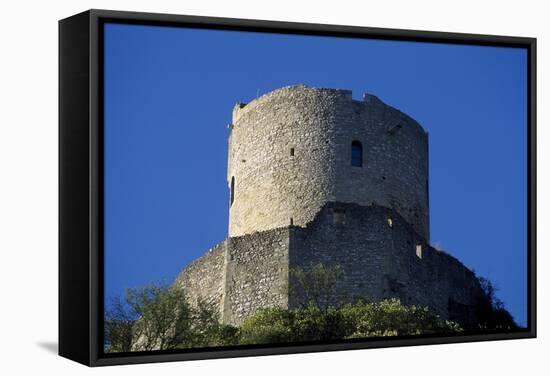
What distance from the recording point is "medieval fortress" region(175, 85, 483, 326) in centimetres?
2912

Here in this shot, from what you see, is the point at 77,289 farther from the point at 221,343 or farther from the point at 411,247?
the point at 411,247

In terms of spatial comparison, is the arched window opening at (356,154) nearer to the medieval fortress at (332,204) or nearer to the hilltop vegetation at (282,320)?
the medieval fortress at (332,204)

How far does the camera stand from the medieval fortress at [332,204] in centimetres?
2912

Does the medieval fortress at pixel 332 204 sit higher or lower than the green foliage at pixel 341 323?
higher

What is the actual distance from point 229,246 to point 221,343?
373 cm

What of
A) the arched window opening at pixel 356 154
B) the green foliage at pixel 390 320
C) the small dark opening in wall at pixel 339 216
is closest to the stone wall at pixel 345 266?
the small dark opening in wall at pixel 339 216

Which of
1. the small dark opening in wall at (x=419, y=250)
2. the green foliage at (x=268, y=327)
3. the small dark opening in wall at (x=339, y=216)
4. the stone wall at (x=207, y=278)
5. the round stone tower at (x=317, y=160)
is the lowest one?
the green foliage at (x=268, y=327)

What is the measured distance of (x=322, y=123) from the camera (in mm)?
31172

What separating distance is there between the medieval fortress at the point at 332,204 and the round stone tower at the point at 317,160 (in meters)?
0.02

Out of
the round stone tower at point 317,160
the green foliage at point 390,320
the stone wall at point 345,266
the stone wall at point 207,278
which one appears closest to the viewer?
the green foliage at point 390,320

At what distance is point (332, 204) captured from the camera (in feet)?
100

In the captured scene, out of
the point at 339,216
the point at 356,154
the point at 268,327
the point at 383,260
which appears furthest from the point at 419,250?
the point at 268,327

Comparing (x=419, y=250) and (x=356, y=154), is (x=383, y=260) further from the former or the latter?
(x=356, y=154)

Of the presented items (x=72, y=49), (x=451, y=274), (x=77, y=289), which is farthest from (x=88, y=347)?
(x=451, y=274)
